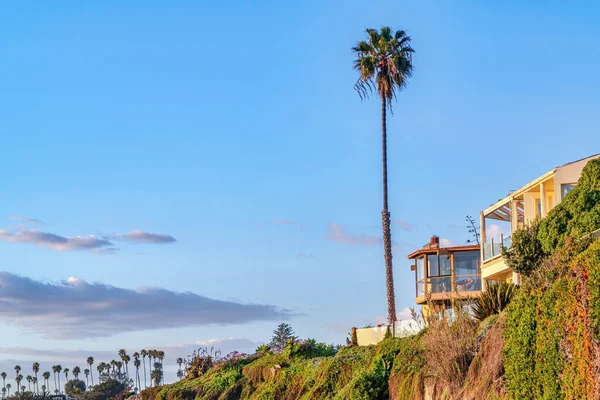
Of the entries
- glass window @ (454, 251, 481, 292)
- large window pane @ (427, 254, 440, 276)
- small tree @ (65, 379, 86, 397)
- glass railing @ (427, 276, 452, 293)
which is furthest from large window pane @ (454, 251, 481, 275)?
small tree @ (65, 379, 86, 397)

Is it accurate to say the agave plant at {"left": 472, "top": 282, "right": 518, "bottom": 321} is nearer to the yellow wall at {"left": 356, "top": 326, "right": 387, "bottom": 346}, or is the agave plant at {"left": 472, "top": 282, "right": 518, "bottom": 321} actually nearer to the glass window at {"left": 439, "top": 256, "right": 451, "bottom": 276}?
the yellow wall at {"left": 356, "top": 326, "right": 387, "bottom": 346}

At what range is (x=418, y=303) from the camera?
47688 mm

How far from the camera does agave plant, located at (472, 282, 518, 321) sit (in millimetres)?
25047

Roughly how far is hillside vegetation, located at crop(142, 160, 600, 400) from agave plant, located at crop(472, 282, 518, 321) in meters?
0.84

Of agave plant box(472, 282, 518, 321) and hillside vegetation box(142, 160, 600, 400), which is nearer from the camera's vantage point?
hillside vegetation box(142, 160, 600, 400)

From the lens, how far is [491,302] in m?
25.2

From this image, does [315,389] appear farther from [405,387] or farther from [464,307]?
[464,307]

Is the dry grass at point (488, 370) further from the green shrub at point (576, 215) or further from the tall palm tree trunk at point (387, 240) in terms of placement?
the tall palm tree trunk at point (387, 240)

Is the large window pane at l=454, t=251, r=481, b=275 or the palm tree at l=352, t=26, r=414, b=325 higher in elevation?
the palm tree at l=352, t=26, r=414, b=325

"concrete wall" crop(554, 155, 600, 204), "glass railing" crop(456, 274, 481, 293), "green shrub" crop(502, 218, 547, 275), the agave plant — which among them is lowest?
the agave plant

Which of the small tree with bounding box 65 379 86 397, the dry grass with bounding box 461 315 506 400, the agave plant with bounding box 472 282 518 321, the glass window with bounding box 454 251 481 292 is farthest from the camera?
the small tree with bounding box 65 379 86 397

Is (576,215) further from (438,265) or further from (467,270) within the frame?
(438,265)

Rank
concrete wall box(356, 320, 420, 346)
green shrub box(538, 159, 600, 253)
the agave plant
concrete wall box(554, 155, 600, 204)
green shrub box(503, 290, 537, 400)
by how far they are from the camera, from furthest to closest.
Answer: concrete wall box(554, 155, 600, 204) < concrete wall box(356, 320, 420, 346) < the agave plant < green shrub box(538, 159, 600, 253) < green shrub box(503, 290, 537, 400)

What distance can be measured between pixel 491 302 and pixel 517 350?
7001 mm
